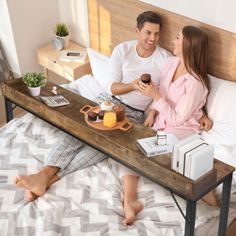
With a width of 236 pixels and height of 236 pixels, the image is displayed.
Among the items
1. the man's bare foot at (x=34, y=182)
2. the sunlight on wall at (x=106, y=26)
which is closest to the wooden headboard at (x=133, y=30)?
the sunlight on wall at (x=106, y=26)

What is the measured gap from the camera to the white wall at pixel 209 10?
276cm

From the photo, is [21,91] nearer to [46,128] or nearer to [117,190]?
[46,128]

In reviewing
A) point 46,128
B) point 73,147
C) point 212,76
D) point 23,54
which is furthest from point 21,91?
point 212,76

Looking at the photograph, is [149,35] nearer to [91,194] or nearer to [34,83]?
[34,83]

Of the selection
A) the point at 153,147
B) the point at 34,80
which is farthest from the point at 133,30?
the point at 153,147

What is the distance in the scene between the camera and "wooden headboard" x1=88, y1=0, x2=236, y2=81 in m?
2.85

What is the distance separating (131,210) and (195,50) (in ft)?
3.11

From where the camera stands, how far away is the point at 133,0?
3.23 meters

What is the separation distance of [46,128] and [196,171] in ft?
3.76

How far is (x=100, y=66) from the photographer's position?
3.34 m

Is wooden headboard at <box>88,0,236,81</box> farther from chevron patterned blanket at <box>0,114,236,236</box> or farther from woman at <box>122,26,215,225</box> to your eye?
chevron patterned blanket at <box>0,114,236,236</box>

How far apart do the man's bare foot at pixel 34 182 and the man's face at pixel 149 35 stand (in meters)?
1.01

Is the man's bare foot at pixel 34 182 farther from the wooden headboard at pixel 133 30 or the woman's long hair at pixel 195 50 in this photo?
the wooden headboard at pixel 133 30

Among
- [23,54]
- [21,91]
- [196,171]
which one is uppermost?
[196,171]
